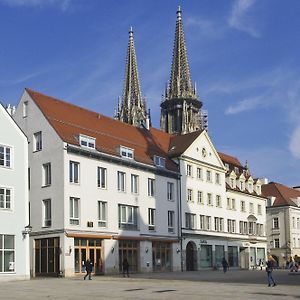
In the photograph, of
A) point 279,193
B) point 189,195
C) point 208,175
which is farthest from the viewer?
point 279,193

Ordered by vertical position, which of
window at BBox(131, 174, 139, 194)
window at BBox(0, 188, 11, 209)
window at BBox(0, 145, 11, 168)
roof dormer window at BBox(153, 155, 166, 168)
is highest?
roof dormer window at BBox(153, 155, 166, 168)

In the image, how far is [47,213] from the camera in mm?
50250

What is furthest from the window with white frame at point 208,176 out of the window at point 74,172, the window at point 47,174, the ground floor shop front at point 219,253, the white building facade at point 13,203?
the white building facade at point 13,203

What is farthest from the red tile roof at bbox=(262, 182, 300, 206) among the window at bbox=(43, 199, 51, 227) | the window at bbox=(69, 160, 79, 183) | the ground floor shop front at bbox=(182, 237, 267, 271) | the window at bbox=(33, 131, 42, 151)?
the window at bbox=(43, 199, 51, 227)

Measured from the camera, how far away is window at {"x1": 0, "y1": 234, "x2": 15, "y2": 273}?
137ft

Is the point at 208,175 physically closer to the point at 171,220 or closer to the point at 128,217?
the point at 171,220

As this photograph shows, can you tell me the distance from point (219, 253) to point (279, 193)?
104ft

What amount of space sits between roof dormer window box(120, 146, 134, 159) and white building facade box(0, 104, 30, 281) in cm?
1326

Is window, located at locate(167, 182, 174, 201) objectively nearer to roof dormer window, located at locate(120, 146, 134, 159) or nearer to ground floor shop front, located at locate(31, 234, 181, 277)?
ground floor shop front, located at locate(31, 234, 181, 277)

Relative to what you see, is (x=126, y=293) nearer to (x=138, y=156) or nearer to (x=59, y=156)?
(x=59, y=156)

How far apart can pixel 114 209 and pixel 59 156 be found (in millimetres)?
7877

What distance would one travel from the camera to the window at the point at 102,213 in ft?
172

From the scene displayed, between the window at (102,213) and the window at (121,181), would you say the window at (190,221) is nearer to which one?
the window at (121,181)

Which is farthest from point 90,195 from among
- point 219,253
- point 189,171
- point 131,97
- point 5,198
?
point 131,97
